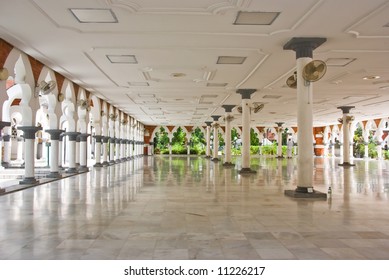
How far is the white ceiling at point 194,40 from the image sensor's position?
6.96 m

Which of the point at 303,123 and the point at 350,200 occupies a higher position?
the point at 303,123

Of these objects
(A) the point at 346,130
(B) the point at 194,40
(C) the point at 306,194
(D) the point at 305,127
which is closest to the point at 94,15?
(B) the point at 194,40

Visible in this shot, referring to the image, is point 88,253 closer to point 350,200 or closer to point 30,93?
point 350,200

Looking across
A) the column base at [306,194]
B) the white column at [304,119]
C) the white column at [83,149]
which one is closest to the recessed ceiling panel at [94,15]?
the white column at [304,119]

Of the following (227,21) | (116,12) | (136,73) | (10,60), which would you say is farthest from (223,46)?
(10,60)

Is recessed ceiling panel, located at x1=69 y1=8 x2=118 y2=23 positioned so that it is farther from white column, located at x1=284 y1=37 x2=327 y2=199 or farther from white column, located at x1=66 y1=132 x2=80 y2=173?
white column, located at x1=66 y1=132 x2=80 y2=173

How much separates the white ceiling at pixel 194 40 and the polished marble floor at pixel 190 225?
4.00 meters

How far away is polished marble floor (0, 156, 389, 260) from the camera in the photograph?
434 centimetres

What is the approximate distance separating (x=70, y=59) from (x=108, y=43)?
2.36m

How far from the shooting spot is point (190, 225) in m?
5.76

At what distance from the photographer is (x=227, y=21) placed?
7.68 meters

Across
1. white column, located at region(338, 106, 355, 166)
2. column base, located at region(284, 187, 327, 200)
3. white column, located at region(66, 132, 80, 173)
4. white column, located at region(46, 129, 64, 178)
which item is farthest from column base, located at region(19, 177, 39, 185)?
white column, located at region(338, 106, 355, 166)

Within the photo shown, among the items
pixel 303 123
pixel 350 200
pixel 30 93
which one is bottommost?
pixel 350 200

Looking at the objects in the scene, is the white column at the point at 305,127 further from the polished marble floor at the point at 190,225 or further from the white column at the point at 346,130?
the white column at the point at 346,130
